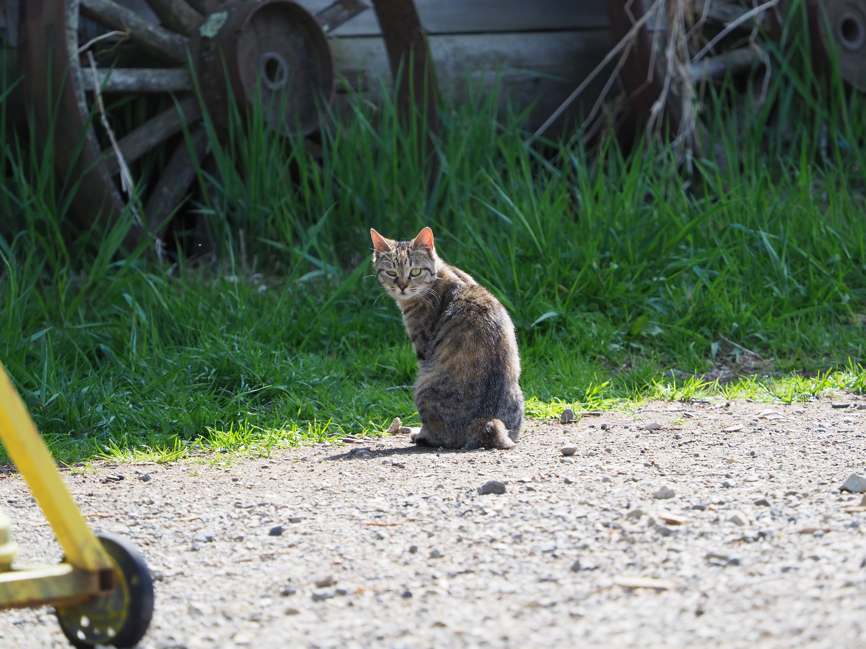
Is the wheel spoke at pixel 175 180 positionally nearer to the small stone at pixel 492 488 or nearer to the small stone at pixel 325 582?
the small stone at pixel 492 488

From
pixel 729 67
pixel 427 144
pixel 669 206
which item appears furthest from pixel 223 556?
pixel 729 67

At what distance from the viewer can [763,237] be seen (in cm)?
616

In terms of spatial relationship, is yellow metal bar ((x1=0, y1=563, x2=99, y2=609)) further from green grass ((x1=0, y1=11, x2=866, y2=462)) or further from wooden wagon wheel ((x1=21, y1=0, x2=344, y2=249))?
wooden wagon wheel ((x1=21, y1=0, x2=344, y2=249))

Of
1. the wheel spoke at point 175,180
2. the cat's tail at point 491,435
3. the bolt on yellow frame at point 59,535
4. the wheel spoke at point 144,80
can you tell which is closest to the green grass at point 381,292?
the wheel spoke at point 175,180

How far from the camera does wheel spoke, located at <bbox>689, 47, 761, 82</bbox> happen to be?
790 centimetres

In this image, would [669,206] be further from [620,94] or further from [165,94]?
[165,94]

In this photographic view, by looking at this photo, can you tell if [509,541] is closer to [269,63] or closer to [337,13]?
[269,63]

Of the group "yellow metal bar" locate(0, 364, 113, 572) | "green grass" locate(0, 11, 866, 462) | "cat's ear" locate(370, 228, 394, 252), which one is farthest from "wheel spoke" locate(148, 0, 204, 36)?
"yellow metal bar" locate(0, 364, 113, 572)

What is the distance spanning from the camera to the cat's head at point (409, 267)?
4711 millimetres

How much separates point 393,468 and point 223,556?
3.23ft

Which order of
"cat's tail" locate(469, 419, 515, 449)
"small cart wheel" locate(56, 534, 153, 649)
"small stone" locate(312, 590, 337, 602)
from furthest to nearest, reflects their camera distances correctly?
"cat's tail" locate(469, 419, 515, 449)
"small stone" locate(312, 590, 337, 602)
"small cart wheel" locate(56, 534, 153, 649)

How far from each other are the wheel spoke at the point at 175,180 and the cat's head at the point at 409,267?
82.6 inches

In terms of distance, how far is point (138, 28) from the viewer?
645cm

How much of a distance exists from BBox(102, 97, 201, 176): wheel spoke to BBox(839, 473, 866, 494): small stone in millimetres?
4157
